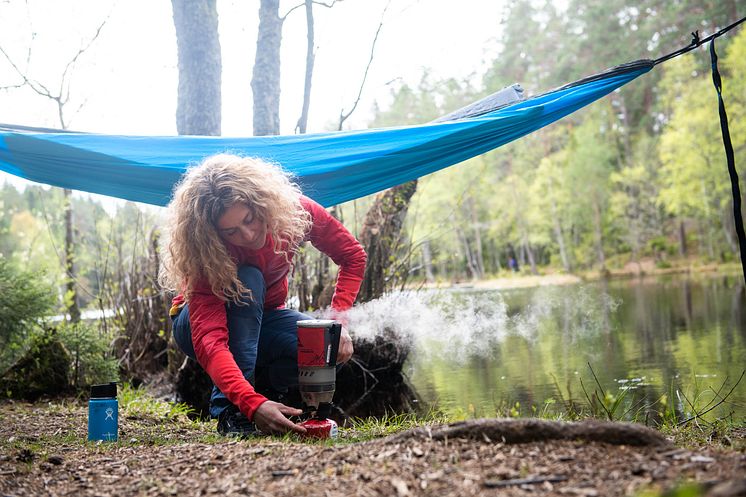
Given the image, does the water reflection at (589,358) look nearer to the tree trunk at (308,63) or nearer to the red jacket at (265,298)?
the red jacket at (265,298)

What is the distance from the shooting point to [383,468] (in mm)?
1150

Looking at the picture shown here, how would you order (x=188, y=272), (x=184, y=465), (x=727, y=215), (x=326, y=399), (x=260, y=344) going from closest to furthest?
1. (x=184, y=465)
2. (x=326, y=399)
3. (x=188, y=272)
4. (x=260, y=344)
5. (x=727, y=215)

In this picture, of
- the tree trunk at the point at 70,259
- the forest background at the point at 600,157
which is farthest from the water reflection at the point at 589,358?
the forest background at the point at 600,157

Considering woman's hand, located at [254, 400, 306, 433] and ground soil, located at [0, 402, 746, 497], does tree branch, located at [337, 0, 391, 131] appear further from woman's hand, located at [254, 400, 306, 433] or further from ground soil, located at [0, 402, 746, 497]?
ground soil, located at [0, 402, 746, 497]

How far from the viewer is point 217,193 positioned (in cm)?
177

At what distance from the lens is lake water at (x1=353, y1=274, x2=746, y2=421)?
107 inches

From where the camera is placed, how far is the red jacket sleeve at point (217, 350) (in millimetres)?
1608

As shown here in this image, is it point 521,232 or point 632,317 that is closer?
point 632,317

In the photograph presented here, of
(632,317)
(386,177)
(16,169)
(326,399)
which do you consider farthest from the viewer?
(632,317)

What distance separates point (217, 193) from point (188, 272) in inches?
9.5

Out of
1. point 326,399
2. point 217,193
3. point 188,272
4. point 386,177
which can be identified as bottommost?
point 326,399

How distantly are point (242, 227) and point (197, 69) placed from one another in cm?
239

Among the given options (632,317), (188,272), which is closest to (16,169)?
(188,272)

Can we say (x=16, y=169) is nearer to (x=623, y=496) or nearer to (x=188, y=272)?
(x=188, y=272)
